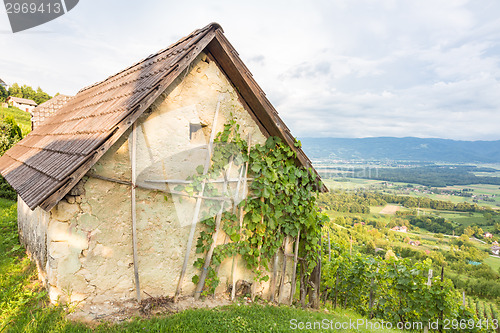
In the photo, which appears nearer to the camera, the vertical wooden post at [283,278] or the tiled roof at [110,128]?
the tiled roof at [110,128]

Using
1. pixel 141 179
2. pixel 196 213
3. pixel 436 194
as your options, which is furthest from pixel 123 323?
pixel 436 194

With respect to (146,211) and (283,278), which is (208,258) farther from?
(283,278)

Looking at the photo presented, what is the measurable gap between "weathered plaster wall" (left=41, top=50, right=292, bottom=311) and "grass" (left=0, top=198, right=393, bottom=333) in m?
0.36

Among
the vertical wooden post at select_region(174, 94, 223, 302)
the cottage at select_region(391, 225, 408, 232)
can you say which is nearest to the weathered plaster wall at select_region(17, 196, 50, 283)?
the vertical wooden post at select_region(174, 94, 223, 302)

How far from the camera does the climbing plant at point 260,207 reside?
4652mm

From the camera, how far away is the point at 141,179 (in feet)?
13.3

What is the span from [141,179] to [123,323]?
2.07 m

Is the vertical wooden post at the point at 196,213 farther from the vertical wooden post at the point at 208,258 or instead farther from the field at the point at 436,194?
the field at the point at 436,194

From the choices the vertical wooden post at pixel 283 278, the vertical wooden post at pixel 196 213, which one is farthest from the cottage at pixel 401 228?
the vertical wooden post at pixel 196 213

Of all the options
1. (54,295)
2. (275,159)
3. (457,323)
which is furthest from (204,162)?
(457,323)

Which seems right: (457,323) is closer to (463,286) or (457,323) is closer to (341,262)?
(341,262)

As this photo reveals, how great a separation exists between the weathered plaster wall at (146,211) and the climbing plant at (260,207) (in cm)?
24

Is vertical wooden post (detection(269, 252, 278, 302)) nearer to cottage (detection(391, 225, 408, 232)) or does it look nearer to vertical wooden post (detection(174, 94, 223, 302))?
vertical wooden post (detection(174, 94, 223, 302))

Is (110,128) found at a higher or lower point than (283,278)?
higher
